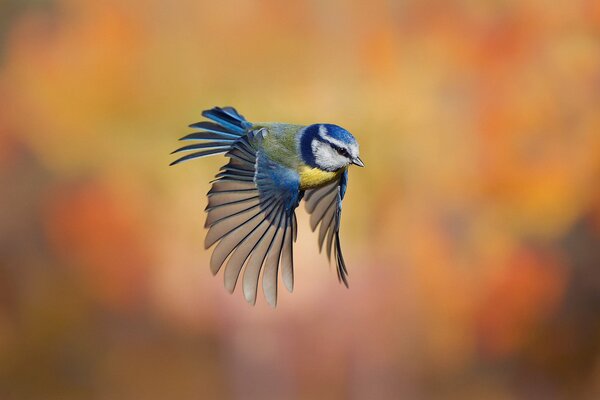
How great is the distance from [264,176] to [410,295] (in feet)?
4.77

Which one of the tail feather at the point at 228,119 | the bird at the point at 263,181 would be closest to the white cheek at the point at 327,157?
the bird at the point at 263,181

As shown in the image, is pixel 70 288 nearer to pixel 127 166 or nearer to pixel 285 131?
pixel 127 166

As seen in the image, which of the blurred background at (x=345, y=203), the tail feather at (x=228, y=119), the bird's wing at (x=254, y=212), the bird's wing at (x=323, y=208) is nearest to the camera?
the bird's wing at (x=254, y=212)

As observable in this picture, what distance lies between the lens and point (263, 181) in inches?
34.8

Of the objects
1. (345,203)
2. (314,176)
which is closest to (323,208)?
(314,176)

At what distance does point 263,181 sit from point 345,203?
132cm

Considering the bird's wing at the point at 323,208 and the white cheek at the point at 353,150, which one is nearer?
the white cheek at the point at 353,150

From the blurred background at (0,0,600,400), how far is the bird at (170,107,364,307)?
0.98 meters

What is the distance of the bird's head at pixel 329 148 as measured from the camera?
842 mm

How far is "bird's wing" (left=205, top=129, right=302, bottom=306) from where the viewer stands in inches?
32.2

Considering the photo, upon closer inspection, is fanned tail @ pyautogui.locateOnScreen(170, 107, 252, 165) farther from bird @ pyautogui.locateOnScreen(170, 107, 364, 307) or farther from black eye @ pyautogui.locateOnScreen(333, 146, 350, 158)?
black eye @ pyautogui.locateOnScreen(333, 146, 350, 158)

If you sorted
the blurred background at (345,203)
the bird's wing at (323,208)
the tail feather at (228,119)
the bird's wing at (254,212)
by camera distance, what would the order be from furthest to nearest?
the blurred background at (345,203) → the bird's wing at (323,208) → the tail feather at (228,119) → the bird's wing at (254,212)

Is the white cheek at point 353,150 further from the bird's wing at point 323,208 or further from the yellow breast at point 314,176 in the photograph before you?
the bird's wing at point 323,208

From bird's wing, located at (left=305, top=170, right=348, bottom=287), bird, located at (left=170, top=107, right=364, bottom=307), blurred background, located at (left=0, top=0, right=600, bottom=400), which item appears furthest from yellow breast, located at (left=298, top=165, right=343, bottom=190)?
blurred background, located at (left=0, top=0, right=600, bottom=400)
